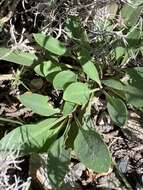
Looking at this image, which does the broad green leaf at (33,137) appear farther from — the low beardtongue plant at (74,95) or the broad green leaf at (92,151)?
the broad green leaf at (92,151)

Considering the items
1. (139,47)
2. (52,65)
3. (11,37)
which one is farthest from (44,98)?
(139,47)

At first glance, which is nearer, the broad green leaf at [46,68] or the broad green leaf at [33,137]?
the broad green leaf at [33,137]

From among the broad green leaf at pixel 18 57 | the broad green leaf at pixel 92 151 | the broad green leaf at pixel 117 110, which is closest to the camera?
the broad green leaf at pixel 92 151

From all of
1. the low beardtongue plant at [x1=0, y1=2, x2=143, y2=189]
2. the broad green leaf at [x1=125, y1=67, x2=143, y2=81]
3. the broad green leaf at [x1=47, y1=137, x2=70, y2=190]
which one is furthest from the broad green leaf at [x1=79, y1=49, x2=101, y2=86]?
the broad green leaf at [x1=47, y1=137, x2=70, y2=190]

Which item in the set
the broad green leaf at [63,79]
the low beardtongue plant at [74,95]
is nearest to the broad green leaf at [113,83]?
the low beardtongue plant at [74,95]

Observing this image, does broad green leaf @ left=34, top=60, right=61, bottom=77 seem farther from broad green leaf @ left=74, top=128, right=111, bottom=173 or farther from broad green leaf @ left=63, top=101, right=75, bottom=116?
broad green leaf @ left=74, top=128, right=111, bottom=173

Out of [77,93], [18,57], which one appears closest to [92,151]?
[77,93]

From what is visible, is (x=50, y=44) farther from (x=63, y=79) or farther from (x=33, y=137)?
(x=33, y=137)
